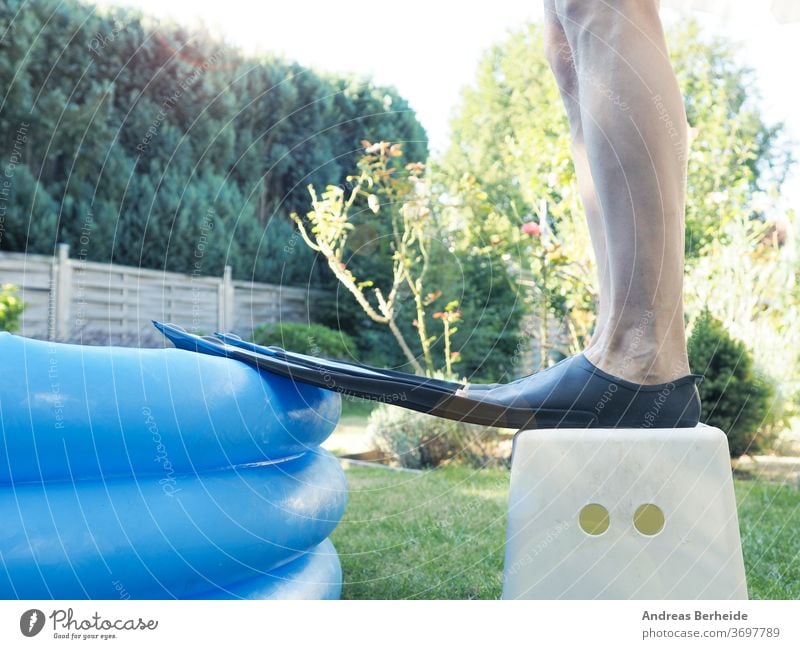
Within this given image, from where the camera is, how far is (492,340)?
650cm

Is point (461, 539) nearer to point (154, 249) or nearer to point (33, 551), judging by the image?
point (33, 551)

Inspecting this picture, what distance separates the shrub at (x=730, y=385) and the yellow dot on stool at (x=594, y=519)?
293cm

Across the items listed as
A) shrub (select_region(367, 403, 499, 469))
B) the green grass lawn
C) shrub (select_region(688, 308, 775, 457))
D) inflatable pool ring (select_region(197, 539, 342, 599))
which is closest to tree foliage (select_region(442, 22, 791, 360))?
shrub (select_region(688, 308, 775, 457))

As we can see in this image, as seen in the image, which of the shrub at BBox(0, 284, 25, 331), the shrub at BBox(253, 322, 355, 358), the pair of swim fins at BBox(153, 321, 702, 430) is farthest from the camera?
the shrub at BBox(253, 322, 355, 358)

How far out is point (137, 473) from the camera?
115cm

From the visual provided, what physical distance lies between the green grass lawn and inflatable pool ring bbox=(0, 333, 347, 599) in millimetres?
573

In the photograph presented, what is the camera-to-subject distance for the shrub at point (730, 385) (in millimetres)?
3781

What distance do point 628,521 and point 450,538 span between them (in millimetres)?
1272

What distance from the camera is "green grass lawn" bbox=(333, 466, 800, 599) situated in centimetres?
176

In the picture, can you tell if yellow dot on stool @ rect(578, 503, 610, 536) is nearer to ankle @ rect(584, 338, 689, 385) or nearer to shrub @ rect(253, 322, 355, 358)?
ankle @ rect(584, 338, 689, 385)

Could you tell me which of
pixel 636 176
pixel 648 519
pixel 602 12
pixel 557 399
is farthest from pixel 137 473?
pixel 602 12

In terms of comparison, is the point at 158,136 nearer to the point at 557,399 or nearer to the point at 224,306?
the point at 224,306
